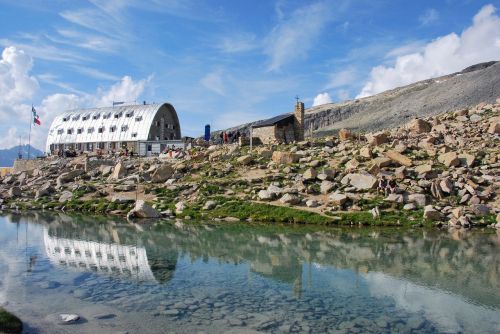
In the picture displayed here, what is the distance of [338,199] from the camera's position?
31.5 metres

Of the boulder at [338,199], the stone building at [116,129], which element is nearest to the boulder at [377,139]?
the boulder at [338,199]

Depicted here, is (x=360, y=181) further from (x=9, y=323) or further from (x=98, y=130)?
(x=98, y=130)

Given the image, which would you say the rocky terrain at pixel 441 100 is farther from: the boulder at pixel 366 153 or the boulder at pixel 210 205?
the boulder at pixel 210 205

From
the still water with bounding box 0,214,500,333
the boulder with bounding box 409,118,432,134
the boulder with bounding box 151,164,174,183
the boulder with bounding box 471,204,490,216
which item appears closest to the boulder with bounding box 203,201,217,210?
the still water with bounding box 0,214,500,333

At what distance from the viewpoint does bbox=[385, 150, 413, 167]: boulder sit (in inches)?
1461

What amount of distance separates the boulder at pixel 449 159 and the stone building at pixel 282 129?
2108 cm

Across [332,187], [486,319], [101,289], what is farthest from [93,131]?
[486,319]

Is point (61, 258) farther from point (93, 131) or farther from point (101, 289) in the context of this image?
point (93, 131)

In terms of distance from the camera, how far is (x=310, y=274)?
17.4m

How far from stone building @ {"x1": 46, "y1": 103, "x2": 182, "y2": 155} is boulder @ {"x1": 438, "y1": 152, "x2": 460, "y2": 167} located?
43.1 metres

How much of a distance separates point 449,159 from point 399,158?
3.96 meters

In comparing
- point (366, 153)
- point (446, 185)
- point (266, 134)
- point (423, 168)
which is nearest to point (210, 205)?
point (366, 153)

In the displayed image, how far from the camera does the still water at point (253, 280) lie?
1198 cm

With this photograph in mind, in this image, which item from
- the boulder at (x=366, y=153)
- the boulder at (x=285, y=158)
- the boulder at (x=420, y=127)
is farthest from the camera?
the boulder at (x=420, y=127)
